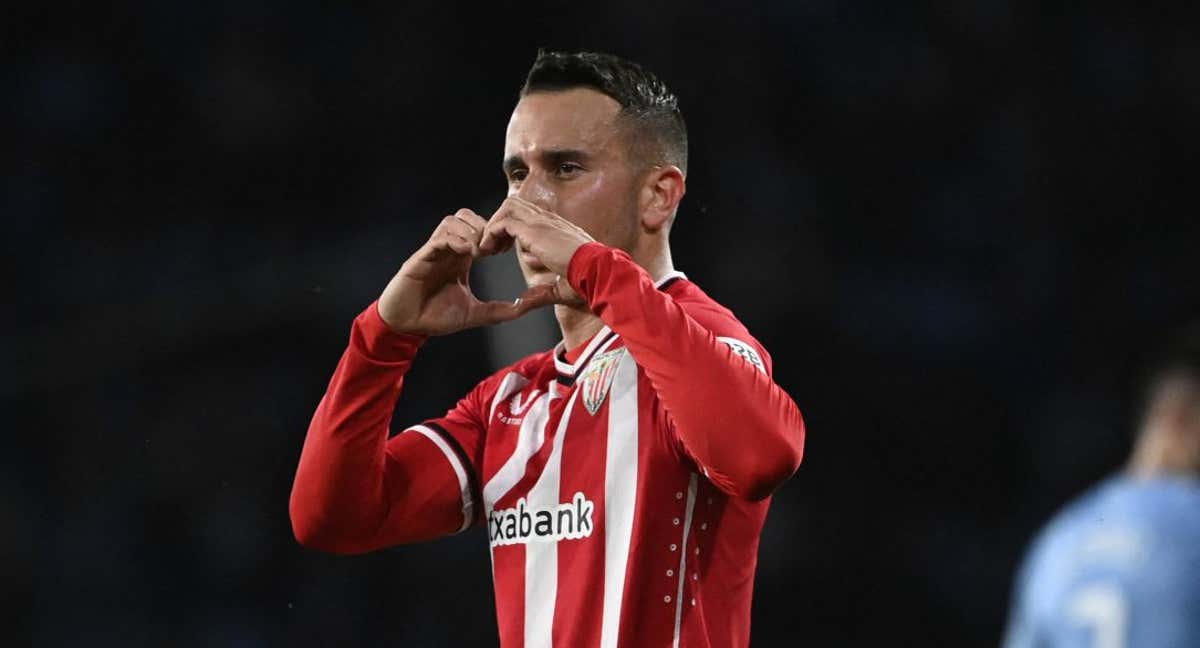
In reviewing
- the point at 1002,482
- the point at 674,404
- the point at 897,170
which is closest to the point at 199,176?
the point at 897,170

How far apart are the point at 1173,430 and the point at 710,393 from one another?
1.02m

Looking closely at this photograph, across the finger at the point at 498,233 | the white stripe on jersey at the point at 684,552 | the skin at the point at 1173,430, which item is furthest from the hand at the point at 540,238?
the skin at the point at 1173,430

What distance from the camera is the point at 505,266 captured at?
536 centimetres

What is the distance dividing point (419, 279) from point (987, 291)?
189 inches

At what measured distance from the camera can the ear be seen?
97.3 inches

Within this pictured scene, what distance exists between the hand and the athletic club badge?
0.10 m

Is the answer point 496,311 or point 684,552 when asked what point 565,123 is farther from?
point 684,552

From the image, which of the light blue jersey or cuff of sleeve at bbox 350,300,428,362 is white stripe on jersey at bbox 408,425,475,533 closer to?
cuff of sleeve at bbox 350,300,428,362

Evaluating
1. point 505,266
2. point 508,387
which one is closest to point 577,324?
point 508,387

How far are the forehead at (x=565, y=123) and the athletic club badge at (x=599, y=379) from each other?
32 cm

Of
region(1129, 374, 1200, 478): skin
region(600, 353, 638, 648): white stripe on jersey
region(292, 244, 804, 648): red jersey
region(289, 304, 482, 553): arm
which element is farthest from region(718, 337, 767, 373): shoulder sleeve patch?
region(1129, 374, 1200, 478): skin

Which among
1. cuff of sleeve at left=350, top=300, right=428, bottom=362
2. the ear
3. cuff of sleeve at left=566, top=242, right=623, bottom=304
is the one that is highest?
the ear

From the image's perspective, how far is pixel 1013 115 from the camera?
727cm

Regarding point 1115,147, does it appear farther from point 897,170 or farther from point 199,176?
point 199,176
